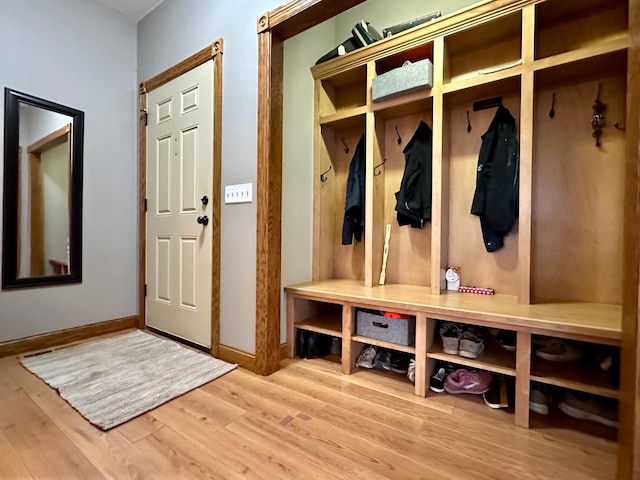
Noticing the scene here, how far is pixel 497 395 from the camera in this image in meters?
1.43

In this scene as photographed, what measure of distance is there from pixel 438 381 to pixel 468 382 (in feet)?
0.47

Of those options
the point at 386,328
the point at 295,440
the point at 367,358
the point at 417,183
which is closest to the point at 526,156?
the point at 417,183

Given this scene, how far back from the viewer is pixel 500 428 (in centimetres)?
126

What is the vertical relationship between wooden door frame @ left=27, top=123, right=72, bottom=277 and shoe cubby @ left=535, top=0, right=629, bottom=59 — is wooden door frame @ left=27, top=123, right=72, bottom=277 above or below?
below

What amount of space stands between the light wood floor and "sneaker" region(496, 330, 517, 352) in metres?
0.32

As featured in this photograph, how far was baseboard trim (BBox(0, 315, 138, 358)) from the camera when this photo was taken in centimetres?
194

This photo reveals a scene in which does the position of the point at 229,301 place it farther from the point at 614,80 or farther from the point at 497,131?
the point at 614,80

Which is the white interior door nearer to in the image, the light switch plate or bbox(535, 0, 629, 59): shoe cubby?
the light switch plate

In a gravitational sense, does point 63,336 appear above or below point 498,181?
below

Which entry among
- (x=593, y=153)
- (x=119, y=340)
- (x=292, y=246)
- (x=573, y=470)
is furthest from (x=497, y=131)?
(x=119, y=340)

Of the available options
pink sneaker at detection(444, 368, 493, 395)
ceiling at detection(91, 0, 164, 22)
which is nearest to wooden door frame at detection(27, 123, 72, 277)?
ceiling at detection(91, 0, 164, 22)

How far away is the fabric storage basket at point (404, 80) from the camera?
5.63ft

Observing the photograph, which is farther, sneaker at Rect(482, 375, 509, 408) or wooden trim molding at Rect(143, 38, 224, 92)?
wooden trim molding at Rect(143, 38, 224, 92)

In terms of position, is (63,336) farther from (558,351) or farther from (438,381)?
(558,351)
